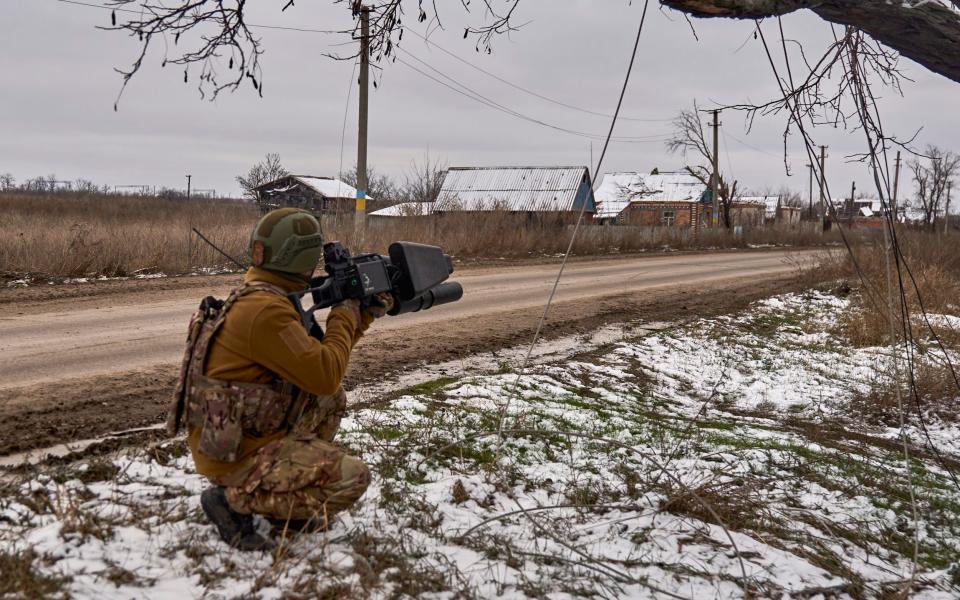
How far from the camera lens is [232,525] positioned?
309cm

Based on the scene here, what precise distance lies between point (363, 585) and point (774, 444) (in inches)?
147

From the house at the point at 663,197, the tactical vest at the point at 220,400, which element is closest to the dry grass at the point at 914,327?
the tactical vest at the point at 220,400

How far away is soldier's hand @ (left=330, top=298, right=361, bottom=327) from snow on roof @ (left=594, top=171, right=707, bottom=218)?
5731 centimetres

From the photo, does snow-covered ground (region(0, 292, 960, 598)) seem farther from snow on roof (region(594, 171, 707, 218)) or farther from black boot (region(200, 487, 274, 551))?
snow on roof (region(594, 171, 707, 218))

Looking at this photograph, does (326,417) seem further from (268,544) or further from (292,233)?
(292,233)

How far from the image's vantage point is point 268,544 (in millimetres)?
3088

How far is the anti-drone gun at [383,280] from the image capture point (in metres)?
3.23

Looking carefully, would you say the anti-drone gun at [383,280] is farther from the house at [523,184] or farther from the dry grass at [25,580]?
the house at [523,184]

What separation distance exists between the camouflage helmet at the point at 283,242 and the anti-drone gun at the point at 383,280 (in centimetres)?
14

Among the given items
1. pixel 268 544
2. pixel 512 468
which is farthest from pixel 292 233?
pixel 512 468

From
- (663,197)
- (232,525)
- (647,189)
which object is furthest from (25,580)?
(663,197)

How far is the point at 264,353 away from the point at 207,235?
12.8 meters

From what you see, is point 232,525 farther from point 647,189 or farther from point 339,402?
point 647,189

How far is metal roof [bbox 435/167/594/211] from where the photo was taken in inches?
1746
